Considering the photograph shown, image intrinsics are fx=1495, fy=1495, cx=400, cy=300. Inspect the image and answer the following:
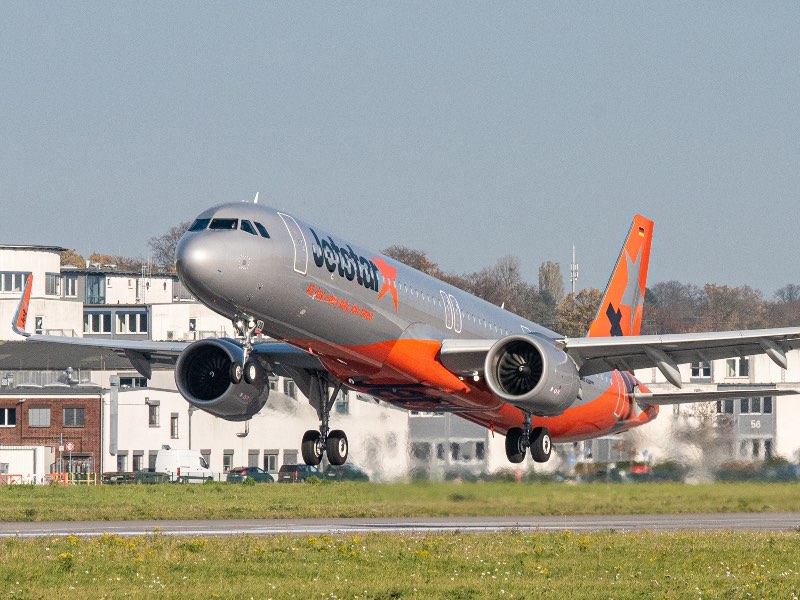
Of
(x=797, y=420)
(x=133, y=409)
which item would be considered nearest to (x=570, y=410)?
(x=797, y=420)

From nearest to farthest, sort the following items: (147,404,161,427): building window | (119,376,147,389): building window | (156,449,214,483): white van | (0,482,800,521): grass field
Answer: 1. (0,482,800,521): grass field
2. (156,449,214,483): white van
3. (147,404,161,427): building window
4. (119,376,147,389): building window

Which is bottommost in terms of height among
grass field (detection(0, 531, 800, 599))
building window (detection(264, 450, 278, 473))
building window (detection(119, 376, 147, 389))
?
building window (detection(264, 450, 278, 473))

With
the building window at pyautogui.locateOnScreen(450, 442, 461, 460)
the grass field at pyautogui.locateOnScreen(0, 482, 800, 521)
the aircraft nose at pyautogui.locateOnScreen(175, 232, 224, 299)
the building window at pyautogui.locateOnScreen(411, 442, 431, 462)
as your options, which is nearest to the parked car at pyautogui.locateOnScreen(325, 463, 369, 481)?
the grass field at pyautogui.locateOnScreen(0, 482, 800, 521)

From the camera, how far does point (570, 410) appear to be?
4753cm

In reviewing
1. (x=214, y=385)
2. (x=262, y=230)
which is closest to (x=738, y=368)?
(x=214, y=385)

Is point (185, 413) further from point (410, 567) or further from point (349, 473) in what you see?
point (410, 567)

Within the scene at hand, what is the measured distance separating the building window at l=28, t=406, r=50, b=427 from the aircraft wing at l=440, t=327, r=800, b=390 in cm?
5711

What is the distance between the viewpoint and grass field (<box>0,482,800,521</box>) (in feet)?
151

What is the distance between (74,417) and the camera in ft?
309

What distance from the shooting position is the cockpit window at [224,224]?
34531 millimetres

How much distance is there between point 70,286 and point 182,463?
223ft

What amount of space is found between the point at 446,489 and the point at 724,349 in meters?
9.47

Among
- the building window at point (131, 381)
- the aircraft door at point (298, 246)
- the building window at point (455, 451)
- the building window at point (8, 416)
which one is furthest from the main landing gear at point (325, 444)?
the building window at point (131, 381)

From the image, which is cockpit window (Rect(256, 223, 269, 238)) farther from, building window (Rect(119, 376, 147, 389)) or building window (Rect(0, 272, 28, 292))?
building window (Rect(0, 272, 28, 292))
